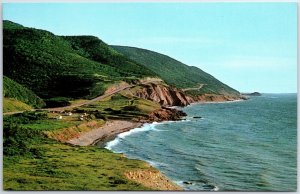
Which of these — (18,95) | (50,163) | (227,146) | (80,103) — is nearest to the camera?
(50,163)

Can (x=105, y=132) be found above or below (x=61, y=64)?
below

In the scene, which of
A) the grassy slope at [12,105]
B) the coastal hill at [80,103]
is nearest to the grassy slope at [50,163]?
the coastal hill at [80,103]

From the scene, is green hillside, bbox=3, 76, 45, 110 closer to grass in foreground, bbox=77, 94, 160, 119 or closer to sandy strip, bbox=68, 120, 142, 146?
grass in foreground, bbox=77, 94, 160, 119

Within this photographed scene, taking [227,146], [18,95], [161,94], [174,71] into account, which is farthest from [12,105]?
[227,146]

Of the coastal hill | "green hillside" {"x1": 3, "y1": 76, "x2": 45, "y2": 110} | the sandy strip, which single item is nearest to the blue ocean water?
the sandy strip

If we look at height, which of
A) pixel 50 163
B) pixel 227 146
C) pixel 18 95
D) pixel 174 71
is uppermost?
pixel 174 71

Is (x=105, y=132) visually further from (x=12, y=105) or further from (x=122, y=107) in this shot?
(x=12, y=105)

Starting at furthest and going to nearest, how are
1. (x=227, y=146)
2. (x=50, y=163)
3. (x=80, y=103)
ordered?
(x=227, y=146) < (x=80, y=103) < (x=50, y=163)
